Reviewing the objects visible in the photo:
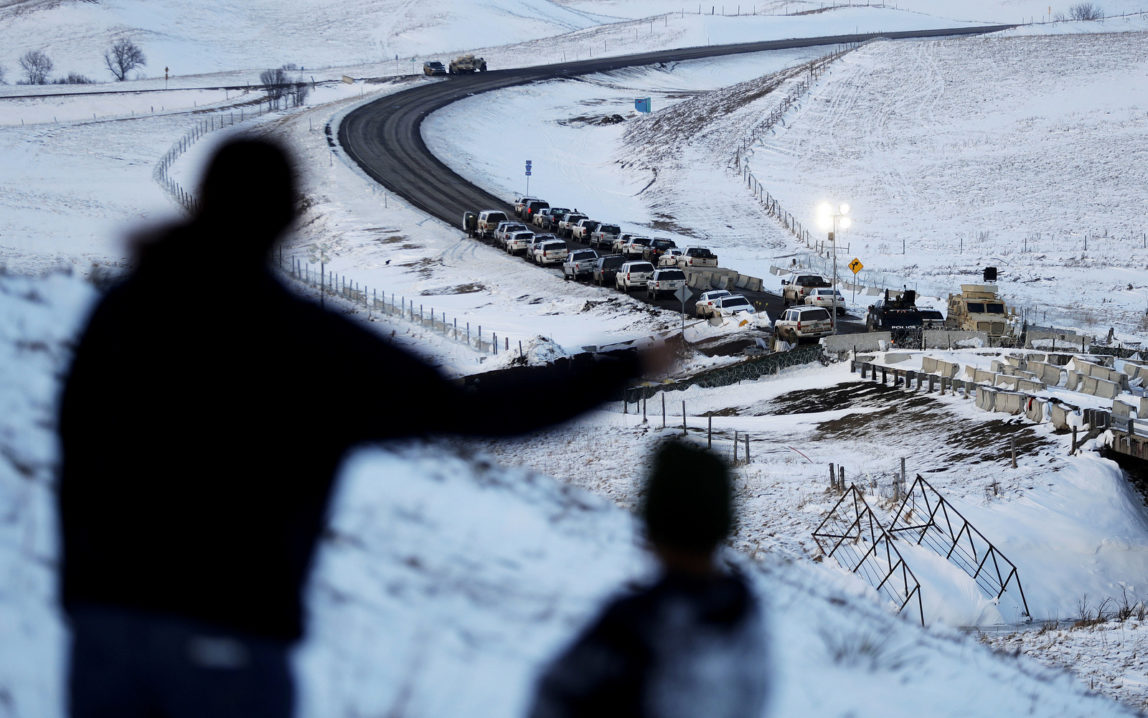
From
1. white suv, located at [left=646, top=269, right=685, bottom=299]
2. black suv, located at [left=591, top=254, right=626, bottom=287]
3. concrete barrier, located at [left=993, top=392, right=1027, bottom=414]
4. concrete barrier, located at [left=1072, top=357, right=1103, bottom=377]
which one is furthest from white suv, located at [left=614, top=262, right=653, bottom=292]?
concrete barrier, located at [left=993, top=392, right=1027, bottom=414]

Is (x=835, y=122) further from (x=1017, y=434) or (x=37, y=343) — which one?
(x=37, y=343)

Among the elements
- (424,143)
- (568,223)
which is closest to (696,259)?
(568,223)

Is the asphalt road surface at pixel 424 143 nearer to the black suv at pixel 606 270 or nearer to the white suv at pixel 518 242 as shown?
the black suv at pixel 606 270

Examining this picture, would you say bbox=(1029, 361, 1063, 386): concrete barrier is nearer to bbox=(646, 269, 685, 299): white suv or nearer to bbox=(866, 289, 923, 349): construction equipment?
bbox=(866, 289, 923, 349): construction equipment

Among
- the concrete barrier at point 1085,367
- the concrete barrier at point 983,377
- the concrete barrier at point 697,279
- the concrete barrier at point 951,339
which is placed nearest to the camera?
the concrete barrier at point 983,377

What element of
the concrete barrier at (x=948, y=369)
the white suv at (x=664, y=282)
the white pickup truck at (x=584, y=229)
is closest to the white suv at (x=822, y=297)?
the white suv at (x=664, y=282)
